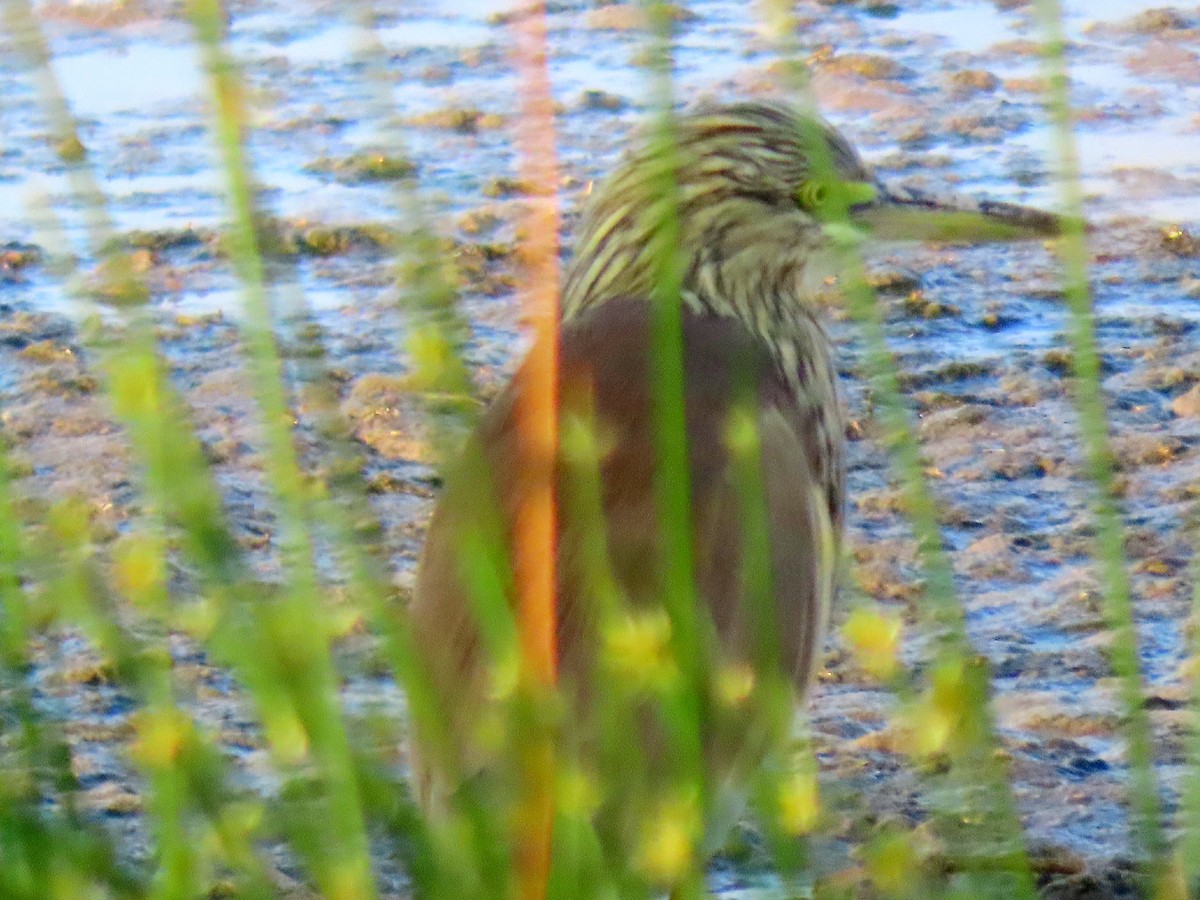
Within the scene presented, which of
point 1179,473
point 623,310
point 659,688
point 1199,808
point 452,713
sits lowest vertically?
point 1179,473

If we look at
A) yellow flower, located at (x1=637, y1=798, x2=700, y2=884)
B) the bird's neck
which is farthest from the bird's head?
yellow flower, located at (x1=637, y1=798, x2=700, y2=884)

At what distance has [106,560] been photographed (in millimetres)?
4086

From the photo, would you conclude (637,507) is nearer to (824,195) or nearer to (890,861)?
(824,195)

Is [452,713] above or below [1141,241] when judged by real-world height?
above

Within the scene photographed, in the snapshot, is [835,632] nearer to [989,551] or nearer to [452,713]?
Result: [989,551]

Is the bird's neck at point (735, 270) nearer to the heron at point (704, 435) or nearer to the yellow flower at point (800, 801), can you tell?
the heron at point (704, 435)

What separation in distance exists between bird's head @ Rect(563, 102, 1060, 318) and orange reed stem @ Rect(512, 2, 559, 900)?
0.13m

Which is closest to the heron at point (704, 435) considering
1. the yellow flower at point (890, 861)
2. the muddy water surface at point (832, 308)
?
the yellow flower at point (890, 861)

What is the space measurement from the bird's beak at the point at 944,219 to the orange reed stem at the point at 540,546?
0.53 m

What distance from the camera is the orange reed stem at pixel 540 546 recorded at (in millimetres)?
1642

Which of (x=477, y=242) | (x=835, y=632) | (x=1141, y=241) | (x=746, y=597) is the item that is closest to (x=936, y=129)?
(x=1141, y=241)

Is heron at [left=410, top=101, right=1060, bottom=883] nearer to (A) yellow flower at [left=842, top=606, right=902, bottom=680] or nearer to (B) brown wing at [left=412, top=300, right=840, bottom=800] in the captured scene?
(B) brown wing at [left=412, top=300, right=840, bottom=800]

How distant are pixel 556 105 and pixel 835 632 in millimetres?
3194

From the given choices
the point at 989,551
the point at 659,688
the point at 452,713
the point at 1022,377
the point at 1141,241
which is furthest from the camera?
the point at 1141,241
